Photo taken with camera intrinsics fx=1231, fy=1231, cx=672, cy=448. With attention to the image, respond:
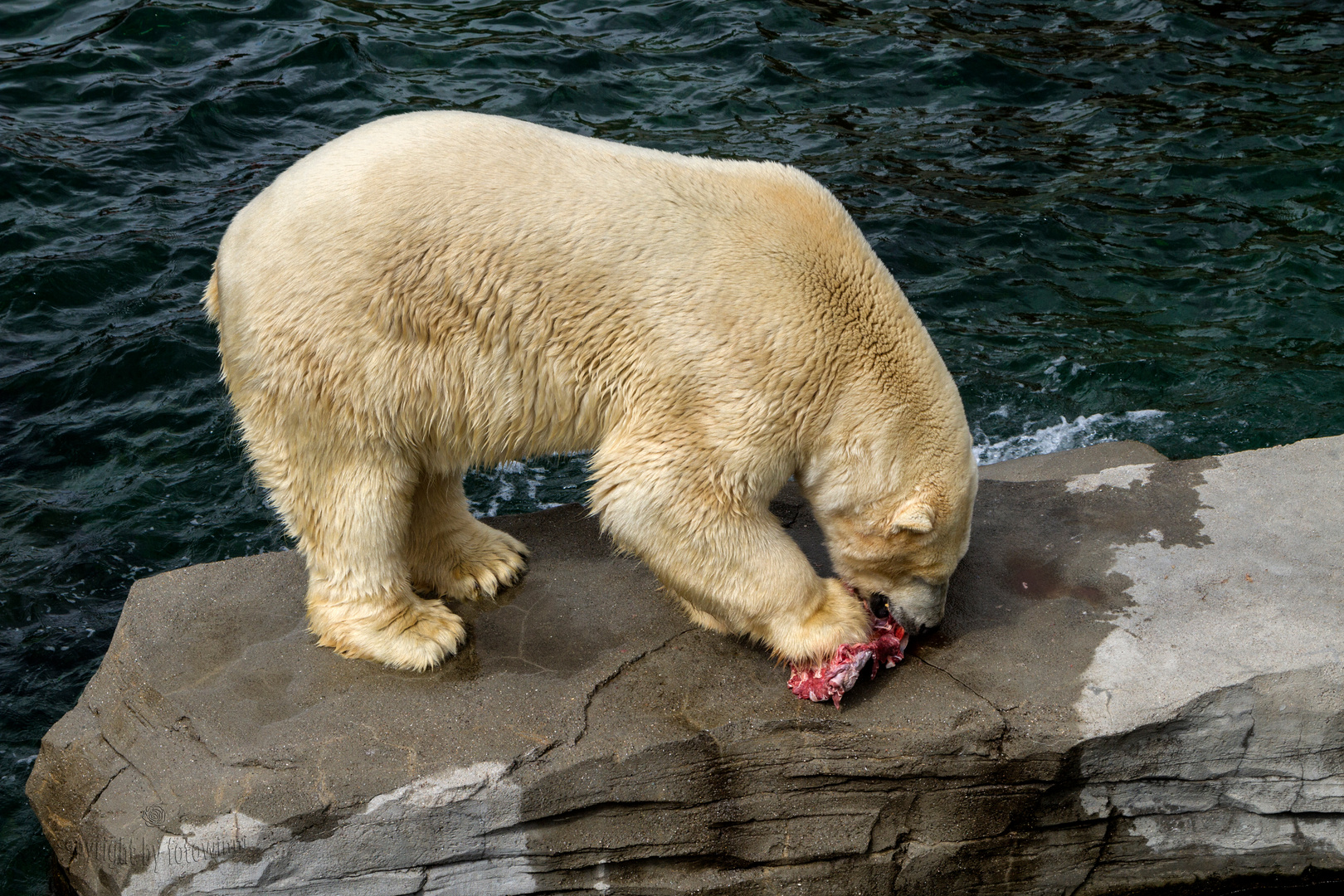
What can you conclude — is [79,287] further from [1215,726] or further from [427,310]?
[1215,726]

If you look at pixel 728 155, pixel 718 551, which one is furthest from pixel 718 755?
pixel 728 155

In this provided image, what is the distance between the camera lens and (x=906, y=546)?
411cm

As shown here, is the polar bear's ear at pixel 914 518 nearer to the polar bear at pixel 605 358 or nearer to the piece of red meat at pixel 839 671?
the polar bear at pixel 605 358

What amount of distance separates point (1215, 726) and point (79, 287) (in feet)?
22.7

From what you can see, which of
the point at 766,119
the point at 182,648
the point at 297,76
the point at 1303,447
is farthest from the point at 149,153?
the point at 1303,447

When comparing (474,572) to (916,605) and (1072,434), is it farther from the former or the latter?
(1072,434)

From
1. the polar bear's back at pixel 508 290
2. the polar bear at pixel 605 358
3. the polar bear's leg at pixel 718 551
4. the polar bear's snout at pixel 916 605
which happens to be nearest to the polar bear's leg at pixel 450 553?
the polar bear at pixel 605 358

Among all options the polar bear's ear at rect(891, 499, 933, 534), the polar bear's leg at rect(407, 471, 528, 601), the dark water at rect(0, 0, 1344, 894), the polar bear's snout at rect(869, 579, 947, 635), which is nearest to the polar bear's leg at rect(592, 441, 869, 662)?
the polar bear's snout at rect(869, 579, 947, 635)

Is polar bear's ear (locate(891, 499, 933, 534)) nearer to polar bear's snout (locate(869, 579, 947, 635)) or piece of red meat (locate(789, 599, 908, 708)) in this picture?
polar bear's snout (locate(869, 579, 947, 635))

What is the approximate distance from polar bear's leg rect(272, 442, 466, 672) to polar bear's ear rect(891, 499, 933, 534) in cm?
158

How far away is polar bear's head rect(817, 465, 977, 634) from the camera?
403 cm

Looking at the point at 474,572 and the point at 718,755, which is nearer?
the point at 718,755

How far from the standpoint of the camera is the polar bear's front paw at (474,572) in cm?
461

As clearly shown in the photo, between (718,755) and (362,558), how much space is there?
4.40 feet
